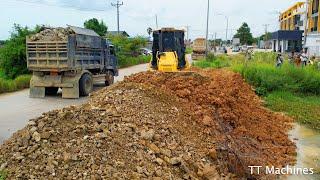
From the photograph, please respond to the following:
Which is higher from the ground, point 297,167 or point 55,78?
point 55,78

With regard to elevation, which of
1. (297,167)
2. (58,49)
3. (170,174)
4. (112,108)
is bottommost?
(297,167)

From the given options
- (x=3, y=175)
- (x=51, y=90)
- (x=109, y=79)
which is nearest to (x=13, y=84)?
(x=51, y=90)

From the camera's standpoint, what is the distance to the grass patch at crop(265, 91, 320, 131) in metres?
12.7

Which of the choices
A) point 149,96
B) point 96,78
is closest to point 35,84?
point 96,78

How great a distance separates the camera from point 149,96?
9289 mm

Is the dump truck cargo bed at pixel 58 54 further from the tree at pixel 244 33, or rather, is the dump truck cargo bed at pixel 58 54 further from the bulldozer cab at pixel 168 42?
the tree at pixel 244 33

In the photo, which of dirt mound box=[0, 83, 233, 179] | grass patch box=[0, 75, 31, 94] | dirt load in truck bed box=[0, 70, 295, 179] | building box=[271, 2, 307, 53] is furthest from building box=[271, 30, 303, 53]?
dirt mound box=[0, 83, 233, 179]

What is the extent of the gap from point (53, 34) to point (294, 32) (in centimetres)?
4861

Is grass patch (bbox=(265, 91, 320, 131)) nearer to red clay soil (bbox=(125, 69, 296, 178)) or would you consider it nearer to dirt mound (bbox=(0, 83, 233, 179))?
red clay soil (bbox=(125, 69, 296, 178))

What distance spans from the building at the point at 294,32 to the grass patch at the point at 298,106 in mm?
35796

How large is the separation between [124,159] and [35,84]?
38.0ft

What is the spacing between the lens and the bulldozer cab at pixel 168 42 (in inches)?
610

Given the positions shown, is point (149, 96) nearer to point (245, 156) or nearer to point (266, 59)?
point (245, 156)

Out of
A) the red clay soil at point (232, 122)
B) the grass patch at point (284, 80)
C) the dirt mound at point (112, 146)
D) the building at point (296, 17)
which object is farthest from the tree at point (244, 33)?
the dirt mound at point (112, 146)
